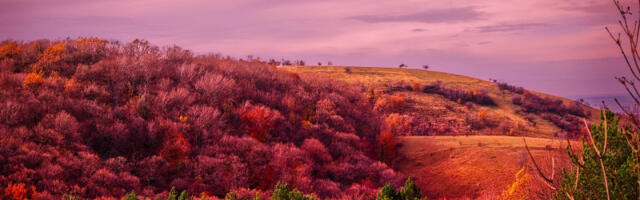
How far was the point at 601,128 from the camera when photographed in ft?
22.4

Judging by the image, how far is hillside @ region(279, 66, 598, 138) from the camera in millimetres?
43656

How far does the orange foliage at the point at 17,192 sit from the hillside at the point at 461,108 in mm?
24856

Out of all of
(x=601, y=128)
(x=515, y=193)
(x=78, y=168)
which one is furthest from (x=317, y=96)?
(x=601, y=128)

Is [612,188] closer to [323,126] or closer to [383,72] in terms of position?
[323,126]

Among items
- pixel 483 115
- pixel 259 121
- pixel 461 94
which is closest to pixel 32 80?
pixel 259 121

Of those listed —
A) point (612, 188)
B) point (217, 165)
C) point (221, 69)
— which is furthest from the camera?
point (221, 69)

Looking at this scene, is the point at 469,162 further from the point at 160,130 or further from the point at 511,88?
the point at 511,88

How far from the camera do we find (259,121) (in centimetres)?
2011

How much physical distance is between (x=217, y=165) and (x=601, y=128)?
42.7 feet

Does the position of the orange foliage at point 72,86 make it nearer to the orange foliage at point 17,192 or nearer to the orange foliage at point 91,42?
the orange foliage at point 91,42

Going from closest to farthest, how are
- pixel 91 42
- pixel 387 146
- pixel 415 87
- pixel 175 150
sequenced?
pixel 175 150
pixel 387 146
pixel 91 42
pixel 415 87

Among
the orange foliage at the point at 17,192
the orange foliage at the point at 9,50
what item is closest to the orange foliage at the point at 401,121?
the orange foliage at the point at 9,50

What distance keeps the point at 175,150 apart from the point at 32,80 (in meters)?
7.19

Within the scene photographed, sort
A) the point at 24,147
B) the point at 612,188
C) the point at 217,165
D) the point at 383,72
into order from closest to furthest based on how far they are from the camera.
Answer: the point at 612,188 < the point at 24,147 < the point at 217,165 < the point at 383,72
